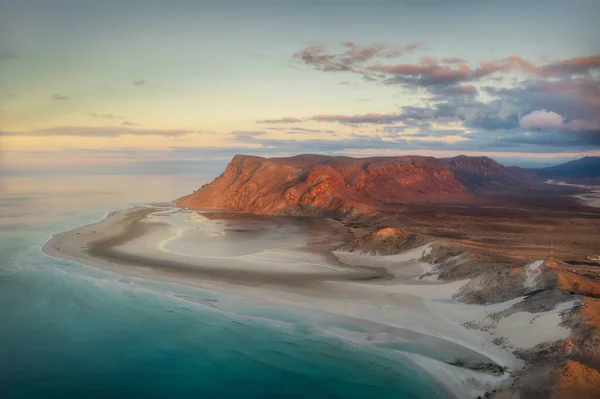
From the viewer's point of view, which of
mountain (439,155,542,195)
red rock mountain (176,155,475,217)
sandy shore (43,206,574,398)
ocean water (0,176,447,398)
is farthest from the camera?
mountain (439,155,542,195)

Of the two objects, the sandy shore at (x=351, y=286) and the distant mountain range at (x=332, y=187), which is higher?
the distant mountain range at (x=332, y=187)

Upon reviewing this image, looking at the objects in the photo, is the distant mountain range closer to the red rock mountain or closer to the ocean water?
the red rock mountain

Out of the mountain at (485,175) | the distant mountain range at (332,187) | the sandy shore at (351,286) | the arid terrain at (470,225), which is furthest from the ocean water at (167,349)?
the mountain at (485,175)

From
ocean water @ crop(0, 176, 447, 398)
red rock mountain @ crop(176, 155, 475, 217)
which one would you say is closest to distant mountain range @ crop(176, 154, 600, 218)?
red rock mountain @ crop(176, 155, 475, 217)

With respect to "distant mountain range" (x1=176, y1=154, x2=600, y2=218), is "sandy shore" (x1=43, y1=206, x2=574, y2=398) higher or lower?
lower

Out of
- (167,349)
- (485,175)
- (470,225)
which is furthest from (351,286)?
(485,175)

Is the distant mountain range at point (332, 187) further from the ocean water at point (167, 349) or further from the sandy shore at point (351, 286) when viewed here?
the ocean water at point (167, 349)
